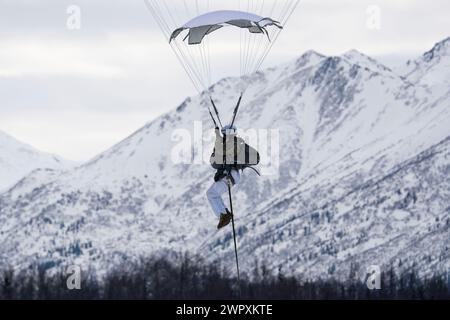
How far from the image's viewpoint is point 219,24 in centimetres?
4556

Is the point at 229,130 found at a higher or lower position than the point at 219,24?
lower

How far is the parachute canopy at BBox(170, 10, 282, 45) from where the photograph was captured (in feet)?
151

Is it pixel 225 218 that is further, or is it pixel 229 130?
pixel 225 218

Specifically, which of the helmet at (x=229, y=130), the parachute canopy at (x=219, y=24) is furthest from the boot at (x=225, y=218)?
the parachute canopy at (x=219, y=24)

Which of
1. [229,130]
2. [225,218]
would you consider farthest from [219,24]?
[225,218]

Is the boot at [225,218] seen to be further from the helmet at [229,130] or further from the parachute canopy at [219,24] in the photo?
the parachute canopy at [219,24]

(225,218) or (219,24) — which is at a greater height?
(219,24)

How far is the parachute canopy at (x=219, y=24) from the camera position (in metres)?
46.0

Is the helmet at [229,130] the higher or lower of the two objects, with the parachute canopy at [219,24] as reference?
lower

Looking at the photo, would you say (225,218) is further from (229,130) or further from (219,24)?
(219,24)

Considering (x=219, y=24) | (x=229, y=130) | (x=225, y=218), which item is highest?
(x=219, y=24)
